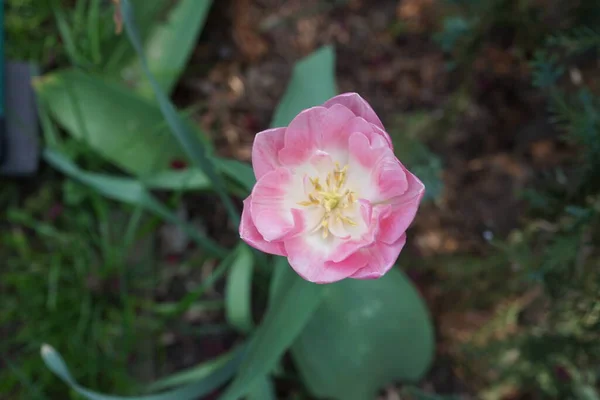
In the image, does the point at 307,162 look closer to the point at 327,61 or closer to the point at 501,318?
the point at 327,61

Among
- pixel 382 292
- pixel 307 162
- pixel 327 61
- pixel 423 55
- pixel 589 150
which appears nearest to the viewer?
pixel 307 162

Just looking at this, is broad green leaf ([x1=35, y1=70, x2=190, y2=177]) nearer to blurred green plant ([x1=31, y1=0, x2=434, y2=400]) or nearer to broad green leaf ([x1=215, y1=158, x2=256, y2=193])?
blurred green plant ([x1=31, y1=0, x2=434, y2=400])

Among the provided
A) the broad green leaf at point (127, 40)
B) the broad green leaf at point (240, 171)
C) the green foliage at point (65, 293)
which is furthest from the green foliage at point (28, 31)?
the broad green leaf at point (240, 171)

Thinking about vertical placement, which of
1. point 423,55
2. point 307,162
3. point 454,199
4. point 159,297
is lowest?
point 159,297

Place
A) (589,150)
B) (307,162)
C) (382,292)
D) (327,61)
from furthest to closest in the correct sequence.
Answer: (382,292), (327,61), (589,150), (307,162)

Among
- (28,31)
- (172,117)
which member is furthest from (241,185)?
(28,31)

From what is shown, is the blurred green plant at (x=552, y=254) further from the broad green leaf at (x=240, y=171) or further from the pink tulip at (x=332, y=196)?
the broad green leaf at (x=240, y=171)

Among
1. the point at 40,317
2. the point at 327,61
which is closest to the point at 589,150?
the point at 327,61
